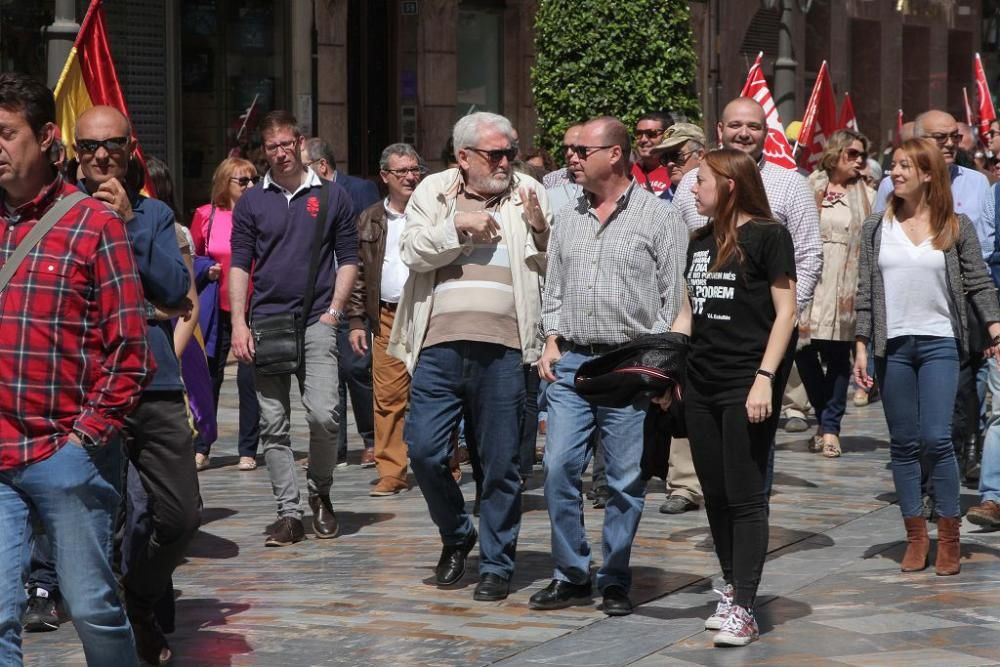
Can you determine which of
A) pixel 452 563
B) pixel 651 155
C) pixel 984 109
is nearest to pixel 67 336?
pixel 452 563

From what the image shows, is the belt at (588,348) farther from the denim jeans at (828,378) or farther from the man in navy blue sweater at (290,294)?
the denim jeans at (828,378)

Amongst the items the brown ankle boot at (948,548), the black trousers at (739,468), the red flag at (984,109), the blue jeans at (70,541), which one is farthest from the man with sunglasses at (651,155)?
the blue jeans at (70,541)

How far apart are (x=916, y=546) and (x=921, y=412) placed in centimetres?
58

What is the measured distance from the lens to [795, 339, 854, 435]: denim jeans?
11.6 metres

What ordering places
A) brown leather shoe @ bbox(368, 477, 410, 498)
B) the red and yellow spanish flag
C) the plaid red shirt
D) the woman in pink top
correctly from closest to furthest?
1. the plaid red shirt
2. the red and yellow spanish flag
3. brown leather shoe @ bbox(368, 477, 410, 498)
4. the woman in pink top

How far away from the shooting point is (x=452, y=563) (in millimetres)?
7578

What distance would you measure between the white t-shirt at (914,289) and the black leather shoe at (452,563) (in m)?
2.07

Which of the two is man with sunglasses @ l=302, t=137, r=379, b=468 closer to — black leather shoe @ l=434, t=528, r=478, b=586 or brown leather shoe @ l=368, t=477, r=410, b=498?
brown leather shoe @ l=368, t=477, r=410, b=498

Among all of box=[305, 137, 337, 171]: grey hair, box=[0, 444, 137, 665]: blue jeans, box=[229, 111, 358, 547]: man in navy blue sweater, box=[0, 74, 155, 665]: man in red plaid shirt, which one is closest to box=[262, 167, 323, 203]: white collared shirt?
box=[229, 111, 358, 547]: man in navy blue sweater

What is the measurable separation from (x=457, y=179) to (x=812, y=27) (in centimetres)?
2565

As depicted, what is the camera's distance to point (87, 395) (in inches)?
188

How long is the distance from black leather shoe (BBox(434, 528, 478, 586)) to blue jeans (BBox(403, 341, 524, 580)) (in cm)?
21

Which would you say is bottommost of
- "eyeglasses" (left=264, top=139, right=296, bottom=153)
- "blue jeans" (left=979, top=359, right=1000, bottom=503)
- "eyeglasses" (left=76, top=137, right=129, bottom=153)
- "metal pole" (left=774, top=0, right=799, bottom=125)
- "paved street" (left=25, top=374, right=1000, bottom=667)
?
"paved street" (left=25, top=374, right=1000, bottom=667)

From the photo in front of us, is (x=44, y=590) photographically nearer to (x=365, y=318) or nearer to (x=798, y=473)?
(x=365, y=318)
